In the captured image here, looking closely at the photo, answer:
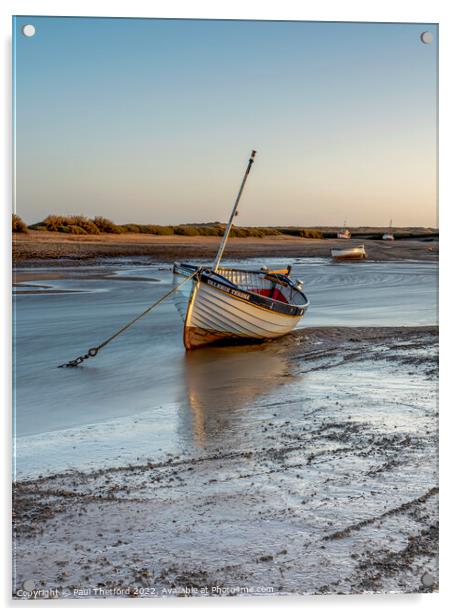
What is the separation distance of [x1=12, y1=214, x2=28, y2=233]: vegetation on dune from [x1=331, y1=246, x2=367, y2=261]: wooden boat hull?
10.5 feet

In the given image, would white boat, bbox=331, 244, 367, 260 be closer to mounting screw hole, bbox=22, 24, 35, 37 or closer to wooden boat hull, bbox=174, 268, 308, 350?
wooden boat hull, bbox=174, 268, 308, 350

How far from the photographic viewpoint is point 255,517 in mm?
4004

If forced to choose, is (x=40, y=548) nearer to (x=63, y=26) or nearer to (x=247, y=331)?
(x=63, y=26)

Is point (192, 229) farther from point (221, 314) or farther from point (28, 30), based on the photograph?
point (221, 314)

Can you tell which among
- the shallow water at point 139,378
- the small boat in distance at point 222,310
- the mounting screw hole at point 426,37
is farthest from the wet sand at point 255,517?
the small boat in distance at point 222,310

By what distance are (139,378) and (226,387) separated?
0.81m

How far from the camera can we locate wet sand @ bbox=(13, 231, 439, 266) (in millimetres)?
5000

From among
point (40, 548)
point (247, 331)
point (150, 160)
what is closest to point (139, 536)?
point (40, 548)

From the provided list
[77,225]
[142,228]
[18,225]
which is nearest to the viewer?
[18,225]

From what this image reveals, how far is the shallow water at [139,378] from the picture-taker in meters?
4.87

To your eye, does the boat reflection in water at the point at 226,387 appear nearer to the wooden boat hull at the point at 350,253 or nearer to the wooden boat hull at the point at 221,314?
the wooden boat hull at the point at 221,314

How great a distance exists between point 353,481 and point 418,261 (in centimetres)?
199
